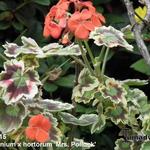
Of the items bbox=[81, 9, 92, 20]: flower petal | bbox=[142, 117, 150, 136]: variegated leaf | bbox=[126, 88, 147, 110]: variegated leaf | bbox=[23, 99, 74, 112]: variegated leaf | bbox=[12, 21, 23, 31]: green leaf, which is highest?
bbox=[81, 9, 92, 20]: flower petal

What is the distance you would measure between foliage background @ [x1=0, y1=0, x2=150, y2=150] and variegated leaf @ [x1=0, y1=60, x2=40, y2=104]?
2.66ft

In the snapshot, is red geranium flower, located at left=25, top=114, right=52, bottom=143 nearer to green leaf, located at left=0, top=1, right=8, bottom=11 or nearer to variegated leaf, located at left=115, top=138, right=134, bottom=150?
variegated leaf, located at left=115, top=138, right=134, bottom=150

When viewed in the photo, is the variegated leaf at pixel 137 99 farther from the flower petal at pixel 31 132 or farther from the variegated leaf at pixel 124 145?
the flower petal at pixel 31 132

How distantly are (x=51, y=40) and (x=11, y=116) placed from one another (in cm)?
129

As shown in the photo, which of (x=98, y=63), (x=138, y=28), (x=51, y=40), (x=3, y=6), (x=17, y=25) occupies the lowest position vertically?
(x=51, y=40)

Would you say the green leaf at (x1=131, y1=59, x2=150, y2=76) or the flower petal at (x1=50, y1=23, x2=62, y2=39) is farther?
the green leaf at (x1=131, y1=59, x2=150, y2=76)

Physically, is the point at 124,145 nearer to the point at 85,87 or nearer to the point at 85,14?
the point at 85,87

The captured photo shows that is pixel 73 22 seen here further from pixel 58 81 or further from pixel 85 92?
pixel 58 81

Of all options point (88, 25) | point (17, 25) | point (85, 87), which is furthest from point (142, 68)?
point (88, 25)

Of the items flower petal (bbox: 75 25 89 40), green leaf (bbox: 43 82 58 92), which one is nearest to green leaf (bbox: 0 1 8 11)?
green leaf (bbox: 43 82 58 92)

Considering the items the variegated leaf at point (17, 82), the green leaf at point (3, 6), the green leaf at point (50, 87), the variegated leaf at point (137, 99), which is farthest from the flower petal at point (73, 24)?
the green leaf at point (3, 6)

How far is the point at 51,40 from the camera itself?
9.40ft

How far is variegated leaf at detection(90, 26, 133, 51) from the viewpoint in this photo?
1.64 m

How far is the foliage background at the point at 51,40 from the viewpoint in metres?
2.55
